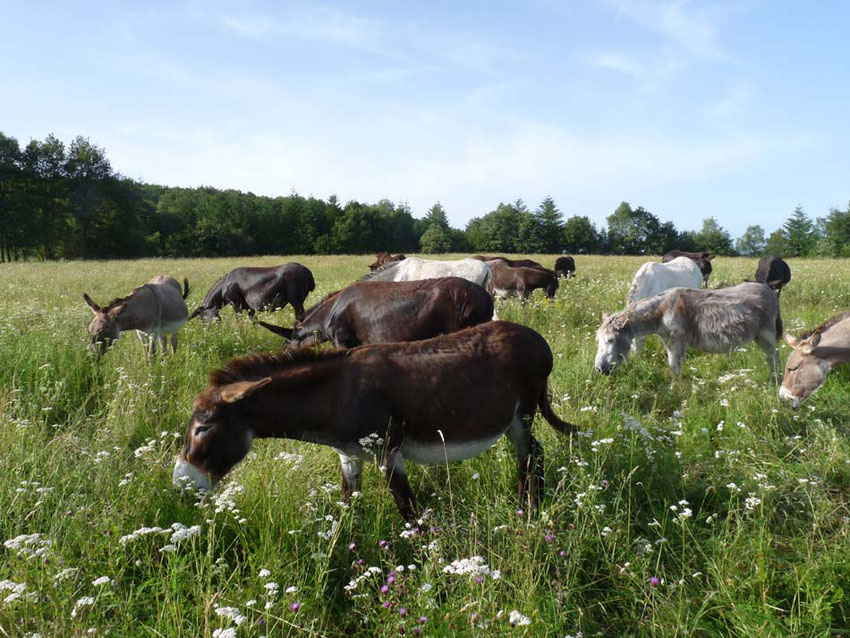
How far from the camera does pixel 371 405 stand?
313 cm

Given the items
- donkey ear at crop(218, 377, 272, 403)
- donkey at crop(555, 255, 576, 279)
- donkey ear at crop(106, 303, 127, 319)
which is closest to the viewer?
donkey ear at crop(218, 377, 272, 403)

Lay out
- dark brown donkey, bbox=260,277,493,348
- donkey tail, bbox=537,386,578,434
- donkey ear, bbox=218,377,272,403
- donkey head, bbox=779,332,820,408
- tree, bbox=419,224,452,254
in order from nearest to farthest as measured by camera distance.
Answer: donkey ear, bbox=218,377,272,403 → donkey tail, bbox=537,386,578,434 → donkey head, bbox=779,332,820,408 → dark brown donkey, bbox=260,277,493,348 → tree, bbox=419,224,452,254

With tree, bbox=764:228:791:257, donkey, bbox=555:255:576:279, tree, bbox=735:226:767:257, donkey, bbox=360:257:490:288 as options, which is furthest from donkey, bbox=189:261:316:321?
tree, bbox=735:226:767:257

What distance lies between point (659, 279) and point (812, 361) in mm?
5613

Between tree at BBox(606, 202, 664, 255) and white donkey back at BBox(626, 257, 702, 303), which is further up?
tree at BBox(606, 202, 664, 255)

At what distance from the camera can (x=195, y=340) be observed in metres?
8.23

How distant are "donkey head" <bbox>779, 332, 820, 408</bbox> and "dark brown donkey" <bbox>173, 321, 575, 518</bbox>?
3565mm

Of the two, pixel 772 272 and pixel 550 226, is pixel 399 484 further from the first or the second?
pixel 550 226

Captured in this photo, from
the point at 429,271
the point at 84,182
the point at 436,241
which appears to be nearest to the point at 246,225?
the point at 84,182

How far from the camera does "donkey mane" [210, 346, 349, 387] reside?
325cm

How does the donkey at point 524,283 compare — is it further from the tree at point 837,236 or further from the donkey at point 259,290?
the tree at point 837,236

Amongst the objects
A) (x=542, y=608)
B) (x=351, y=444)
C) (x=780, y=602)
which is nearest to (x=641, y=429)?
(x=780, y=602)

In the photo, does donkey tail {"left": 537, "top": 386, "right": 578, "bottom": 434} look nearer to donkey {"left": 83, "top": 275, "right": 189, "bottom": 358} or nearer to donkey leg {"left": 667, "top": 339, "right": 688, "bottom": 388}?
donkey leg {"left": 667, "top": 339, "right": 688, "bottom": 388}

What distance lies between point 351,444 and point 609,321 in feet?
16.4
